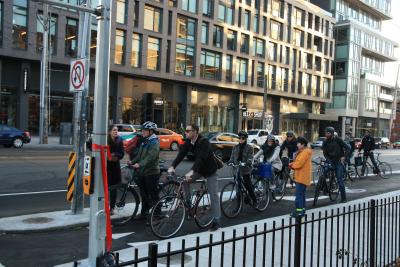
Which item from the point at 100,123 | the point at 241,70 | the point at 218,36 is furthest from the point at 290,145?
the point at 241,70

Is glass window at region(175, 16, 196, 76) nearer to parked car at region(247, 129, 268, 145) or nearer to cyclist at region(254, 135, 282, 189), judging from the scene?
parked car at region(247, 129, 268, 145)

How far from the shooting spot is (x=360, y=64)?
77.5 m

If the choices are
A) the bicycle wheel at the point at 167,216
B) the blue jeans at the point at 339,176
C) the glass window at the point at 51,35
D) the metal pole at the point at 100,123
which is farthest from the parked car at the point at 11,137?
the metal pole at the point at 100,123

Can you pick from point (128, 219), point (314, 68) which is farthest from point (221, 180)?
point (314, 68)

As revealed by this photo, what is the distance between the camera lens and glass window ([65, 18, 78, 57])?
119ft

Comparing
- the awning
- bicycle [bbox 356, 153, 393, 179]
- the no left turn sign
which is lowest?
bicycle [bbox 356, 153, 393, 179]

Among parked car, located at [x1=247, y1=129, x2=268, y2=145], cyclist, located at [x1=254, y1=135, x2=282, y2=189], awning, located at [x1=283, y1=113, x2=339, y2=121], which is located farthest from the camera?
awning, located at [x1=283, y1=113, x2=339, y2=121]

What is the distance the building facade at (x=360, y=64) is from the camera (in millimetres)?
73688

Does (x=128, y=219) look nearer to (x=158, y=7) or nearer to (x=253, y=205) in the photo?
(x=253, y=205)

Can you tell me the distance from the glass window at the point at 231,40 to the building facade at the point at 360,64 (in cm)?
2898

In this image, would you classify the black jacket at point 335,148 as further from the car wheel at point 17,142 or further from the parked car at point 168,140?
the car wheel at point 17,142

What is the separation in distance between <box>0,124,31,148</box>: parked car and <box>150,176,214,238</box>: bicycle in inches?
828

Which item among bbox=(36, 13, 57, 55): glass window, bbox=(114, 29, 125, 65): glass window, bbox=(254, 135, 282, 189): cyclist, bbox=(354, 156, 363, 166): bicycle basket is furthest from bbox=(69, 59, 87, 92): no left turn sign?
bbox=(114, 29, 125, 65): glass window

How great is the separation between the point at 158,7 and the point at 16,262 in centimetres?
3810
